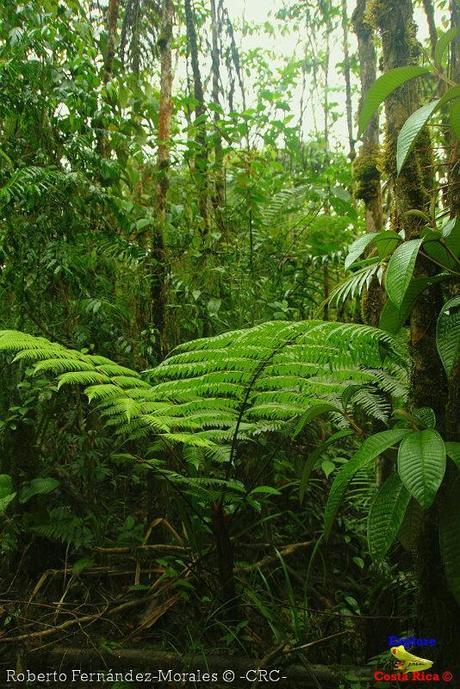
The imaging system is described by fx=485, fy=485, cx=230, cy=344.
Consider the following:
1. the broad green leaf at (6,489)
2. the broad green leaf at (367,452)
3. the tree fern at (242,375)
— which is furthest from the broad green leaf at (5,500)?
the broad green leaf at (367,452)

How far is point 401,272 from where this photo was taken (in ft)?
3.63

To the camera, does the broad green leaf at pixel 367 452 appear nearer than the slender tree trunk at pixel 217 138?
Yes

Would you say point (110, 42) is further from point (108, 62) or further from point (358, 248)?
point (358, 248)

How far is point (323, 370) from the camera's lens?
63.1 inches

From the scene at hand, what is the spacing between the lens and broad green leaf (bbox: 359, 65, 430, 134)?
1.24m

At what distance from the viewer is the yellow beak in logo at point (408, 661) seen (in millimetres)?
1132

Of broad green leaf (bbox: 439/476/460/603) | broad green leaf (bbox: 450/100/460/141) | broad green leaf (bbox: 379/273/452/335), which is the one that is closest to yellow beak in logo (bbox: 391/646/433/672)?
broad green leaf (bbox: 439/476/460/603)

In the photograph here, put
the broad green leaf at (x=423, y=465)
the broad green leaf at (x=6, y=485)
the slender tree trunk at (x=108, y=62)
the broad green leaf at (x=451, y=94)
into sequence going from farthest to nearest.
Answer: the slender tree trunk at (x=108, y=62), the broad green leaf at (x=6, y=485), the broad green leaf at (x=451, y=94), the broad green leaf at (x=423, y=465)

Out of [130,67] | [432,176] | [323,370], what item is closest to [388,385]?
[323,370]

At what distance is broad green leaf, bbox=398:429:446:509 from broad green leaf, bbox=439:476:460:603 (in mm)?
191

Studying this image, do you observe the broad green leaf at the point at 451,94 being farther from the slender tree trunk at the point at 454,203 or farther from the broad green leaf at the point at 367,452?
the broad green leaf at the point at 367,452

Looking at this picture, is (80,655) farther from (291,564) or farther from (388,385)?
(388,385)

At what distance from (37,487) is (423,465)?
5.35ft

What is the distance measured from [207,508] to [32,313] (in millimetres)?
1371
